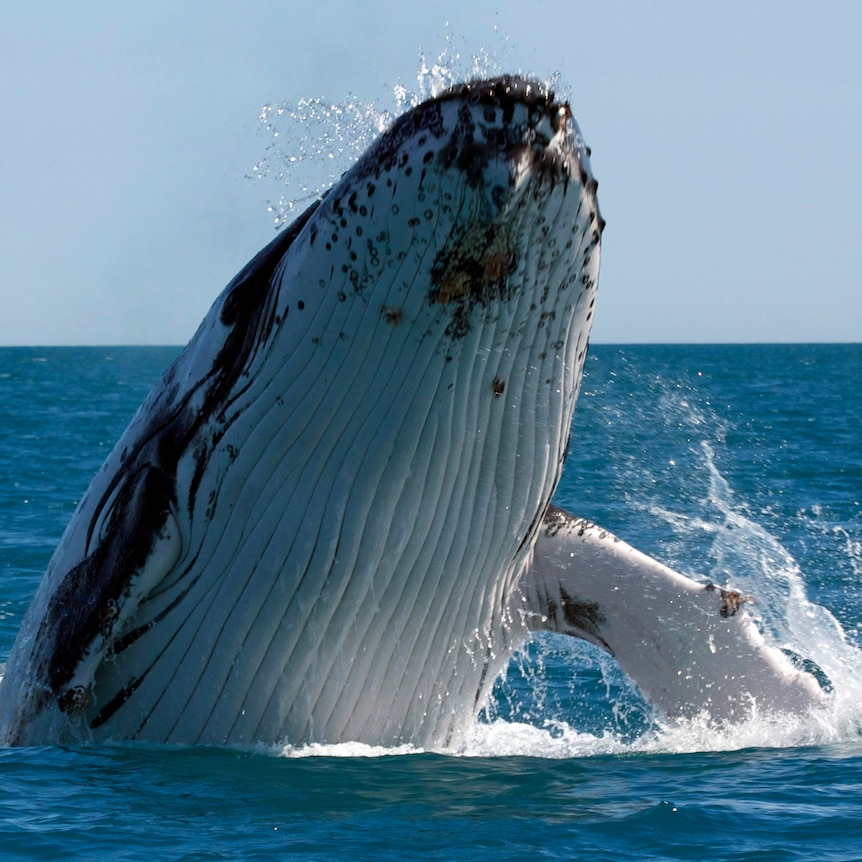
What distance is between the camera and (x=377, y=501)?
691 centimetres

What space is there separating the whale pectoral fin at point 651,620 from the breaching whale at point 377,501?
0.05ft

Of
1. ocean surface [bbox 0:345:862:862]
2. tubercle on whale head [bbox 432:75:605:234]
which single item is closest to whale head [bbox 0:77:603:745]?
tubercle on whale head [bbox 432:75:605:234]

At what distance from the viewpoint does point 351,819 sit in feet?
22.7

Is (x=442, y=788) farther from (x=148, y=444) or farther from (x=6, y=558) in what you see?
(x=6, y=558)

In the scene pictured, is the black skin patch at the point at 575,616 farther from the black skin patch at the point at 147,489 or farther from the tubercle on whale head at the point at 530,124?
the tubercle on whale head at the point at 530,124

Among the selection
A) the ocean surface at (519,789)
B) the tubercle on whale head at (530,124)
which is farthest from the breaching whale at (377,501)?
the ocean surface at (519,789)

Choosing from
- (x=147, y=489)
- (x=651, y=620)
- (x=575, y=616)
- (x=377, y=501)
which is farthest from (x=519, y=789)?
(x=147, y=489)

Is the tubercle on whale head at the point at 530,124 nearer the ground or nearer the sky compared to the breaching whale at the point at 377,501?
nearer the sky

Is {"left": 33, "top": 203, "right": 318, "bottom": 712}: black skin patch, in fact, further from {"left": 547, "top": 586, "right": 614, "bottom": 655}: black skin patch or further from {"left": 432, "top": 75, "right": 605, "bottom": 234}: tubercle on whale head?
{"left": 547, "top": 586, "right": 614, "bottom": 655}: black skin patch

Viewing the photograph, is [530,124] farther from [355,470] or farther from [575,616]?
[575,616]

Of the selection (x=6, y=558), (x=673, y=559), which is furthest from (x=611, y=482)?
(x=6, y=558)

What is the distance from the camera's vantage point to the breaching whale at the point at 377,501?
6.23 metres

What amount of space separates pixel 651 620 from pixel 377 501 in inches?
79.9

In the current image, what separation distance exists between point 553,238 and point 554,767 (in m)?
3.40
